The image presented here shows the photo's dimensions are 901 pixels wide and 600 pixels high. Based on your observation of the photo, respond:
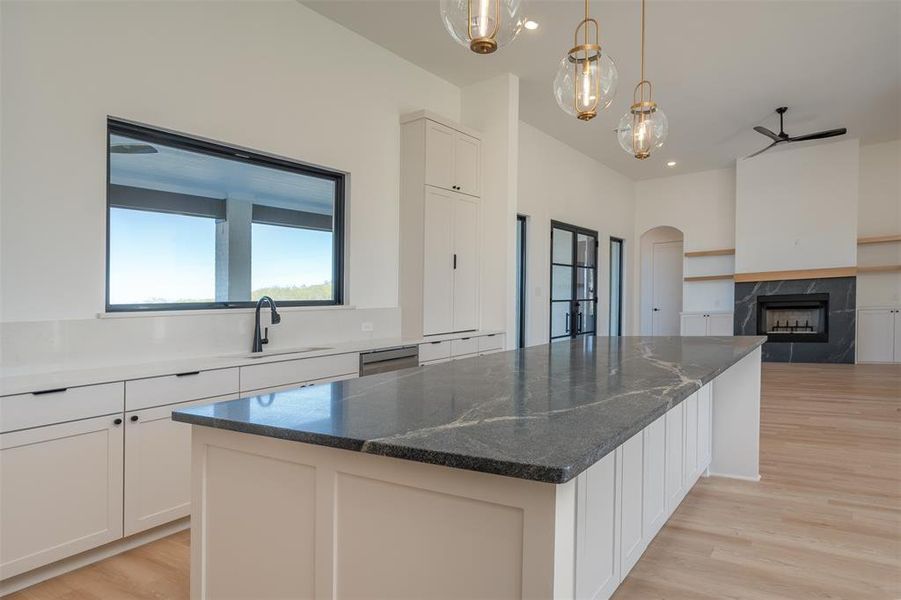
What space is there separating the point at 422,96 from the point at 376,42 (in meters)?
0.70

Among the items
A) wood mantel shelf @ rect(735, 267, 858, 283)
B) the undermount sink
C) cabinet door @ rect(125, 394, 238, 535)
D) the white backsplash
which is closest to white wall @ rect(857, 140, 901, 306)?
wood mantel shelf @ rect(735, 267, 858, 283)

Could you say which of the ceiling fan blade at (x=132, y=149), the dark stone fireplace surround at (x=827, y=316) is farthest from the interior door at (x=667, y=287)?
the ceiling fan blade at (x=132, y=149)

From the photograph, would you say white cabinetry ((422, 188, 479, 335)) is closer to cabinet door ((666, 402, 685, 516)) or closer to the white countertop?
the white countertop

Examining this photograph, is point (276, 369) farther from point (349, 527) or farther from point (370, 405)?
point (349, 527)

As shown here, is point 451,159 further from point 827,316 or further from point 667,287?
point 667,287

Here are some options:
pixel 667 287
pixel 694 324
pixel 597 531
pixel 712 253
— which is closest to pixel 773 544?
pixel 597 531

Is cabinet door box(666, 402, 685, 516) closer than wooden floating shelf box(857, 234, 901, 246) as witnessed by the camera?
Yes

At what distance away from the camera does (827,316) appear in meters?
8.05

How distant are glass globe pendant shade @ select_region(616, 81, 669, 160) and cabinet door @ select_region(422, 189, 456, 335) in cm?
184

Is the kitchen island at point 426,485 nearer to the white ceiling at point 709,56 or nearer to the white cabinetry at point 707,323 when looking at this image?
the white ceiling at point 709,56

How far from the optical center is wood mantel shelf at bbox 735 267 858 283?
7.86 meters

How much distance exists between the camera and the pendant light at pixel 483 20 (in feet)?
6.29

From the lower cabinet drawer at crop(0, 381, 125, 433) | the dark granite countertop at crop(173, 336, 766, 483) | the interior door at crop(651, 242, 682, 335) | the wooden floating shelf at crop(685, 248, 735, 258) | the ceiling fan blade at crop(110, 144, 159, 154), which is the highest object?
the wooden floating shelf at crop(685, 248, 735, 258)

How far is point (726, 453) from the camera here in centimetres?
346
